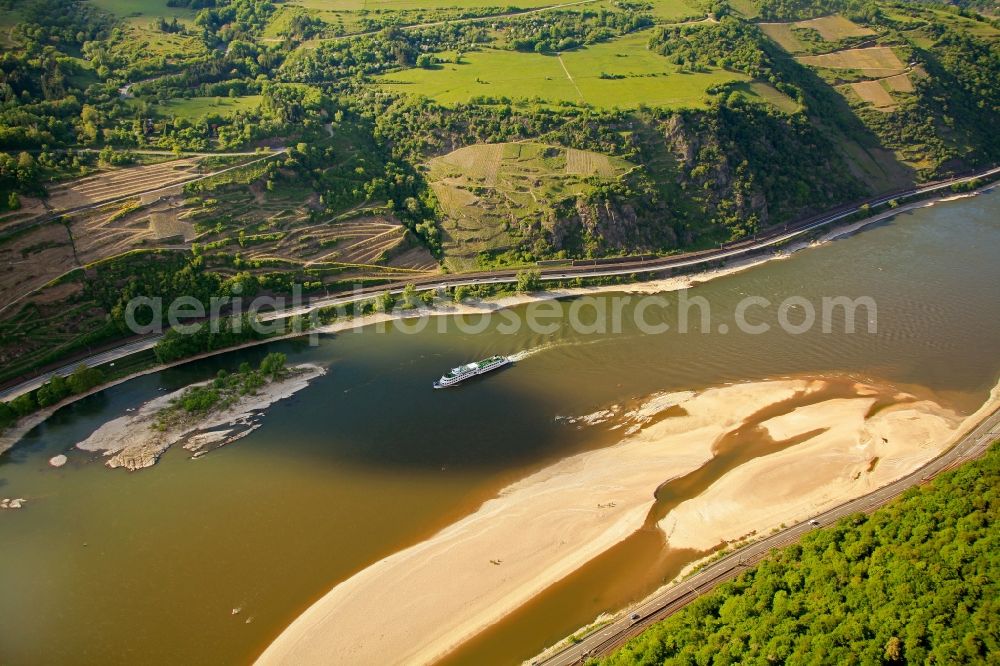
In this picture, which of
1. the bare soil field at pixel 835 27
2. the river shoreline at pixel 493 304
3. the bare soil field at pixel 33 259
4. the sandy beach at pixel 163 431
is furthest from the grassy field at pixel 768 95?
the bare soil field at pixel 33 259

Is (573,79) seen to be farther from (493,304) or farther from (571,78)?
(493,304)

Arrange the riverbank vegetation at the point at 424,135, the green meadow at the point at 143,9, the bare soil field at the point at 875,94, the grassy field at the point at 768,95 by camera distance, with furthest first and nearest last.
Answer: the green meadow at the point at 143,9 < the bare soil field at the point at 875,94 < the grassy field at the point at 768,95 < the riverbank vegetation at the point at 424,135

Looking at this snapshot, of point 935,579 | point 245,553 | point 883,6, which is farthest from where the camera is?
point 883,6

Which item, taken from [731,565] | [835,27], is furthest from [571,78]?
[731,565]

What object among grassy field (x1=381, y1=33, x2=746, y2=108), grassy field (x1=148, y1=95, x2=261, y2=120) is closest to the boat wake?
grassy field (x1=381, y1=33, x2=746, y2=108)

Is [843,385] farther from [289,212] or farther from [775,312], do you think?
[289,212]

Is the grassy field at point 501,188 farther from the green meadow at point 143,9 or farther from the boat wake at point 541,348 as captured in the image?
the green meadow at point 143,9

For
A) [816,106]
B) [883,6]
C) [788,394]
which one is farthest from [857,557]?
[883,6]
